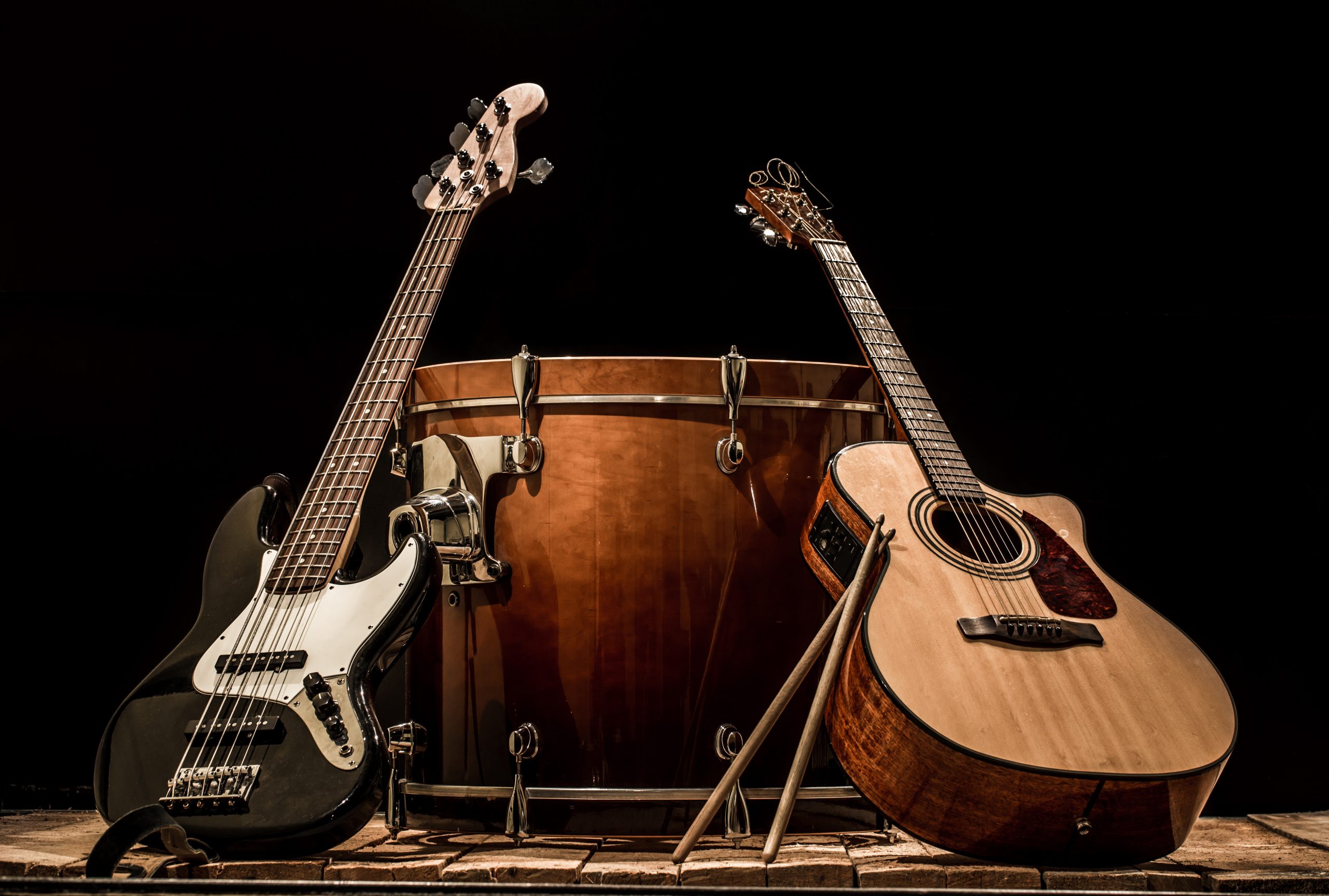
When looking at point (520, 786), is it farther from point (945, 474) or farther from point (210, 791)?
point (945, 474)

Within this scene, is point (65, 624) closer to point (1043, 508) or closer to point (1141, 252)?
point (1043, 508)

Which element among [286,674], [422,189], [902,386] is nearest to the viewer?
[286,674]

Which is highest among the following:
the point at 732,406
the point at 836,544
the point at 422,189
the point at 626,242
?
the point at 422,189

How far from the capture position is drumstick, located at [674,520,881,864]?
1.63 meters

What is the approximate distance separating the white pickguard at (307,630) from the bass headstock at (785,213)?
126 cm

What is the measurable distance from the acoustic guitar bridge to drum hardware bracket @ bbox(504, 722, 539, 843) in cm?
86

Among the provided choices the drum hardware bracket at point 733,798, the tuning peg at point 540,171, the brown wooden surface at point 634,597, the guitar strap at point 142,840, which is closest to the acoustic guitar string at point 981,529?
the brown wooden surface at point 634,597

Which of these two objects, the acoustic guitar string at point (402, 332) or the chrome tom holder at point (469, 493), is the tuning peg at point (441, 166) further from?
the chrome tom holder at point (469, 493)

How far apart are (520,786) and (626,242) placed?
1.52 meters

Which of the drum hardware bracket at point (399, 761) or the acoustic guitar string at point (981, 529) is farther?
the drum hardware bracket at point (399, 761)

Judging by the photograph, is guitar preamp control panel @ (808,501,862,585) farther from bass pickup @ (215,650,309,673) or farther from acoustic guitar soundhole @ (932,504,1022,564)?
bass pickup @ (215,650,309,673)

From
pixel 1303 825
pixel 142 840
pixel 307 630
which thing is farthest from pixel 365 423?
pixel 1303 825

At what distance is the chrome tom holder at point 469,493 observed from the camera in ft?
6.40

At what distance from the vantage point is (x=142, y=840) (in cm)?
153
